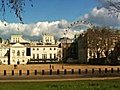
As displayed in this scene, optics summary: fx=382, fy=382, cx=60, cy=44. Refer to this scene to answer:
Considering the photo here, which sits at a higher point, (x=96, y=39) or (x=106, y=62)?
(x=96, y=39)

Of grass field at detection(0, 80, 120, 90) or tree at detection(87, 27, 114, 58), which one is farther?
tree at detection(87, 27, 114, 58)

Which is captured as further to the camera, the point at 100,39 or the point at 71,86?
the point at 100,39

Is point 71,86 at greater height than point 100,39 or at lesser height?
lesser

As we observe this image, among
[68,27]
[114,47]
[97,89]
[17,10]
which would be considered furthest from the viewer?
[114,47]

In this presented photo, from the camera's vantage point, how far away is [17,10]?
13.3m

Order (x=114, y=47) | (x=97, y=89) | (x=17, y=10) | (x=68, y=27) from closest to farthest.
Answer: (x=17, y=10) → (x=97, y=89) → (x=68, y=27) → (x=114, y=47)

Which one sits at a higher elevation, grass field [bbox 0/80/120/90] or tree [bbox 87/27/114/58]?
tree [bbox 87/27/114/58]

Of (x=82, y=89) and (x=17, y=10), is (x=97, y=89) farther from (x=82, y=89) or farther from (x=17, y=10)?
(x=17, y=10)

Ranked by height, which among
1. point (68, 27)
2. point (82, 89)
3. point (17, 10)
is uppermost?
point (68, 27)

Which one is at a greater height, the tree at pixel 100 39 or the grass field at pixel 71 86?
the tree at pixel 100 39

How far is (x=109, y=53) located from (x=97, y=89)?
127 meters

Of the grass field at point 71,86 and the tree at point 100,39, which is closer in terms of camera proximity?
the grass field at point 71,86

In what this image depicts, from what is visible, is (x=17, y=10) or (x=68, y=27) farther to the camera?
(x=68, y=27)

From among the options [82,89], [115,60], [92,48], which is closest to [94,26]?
[92,48]
